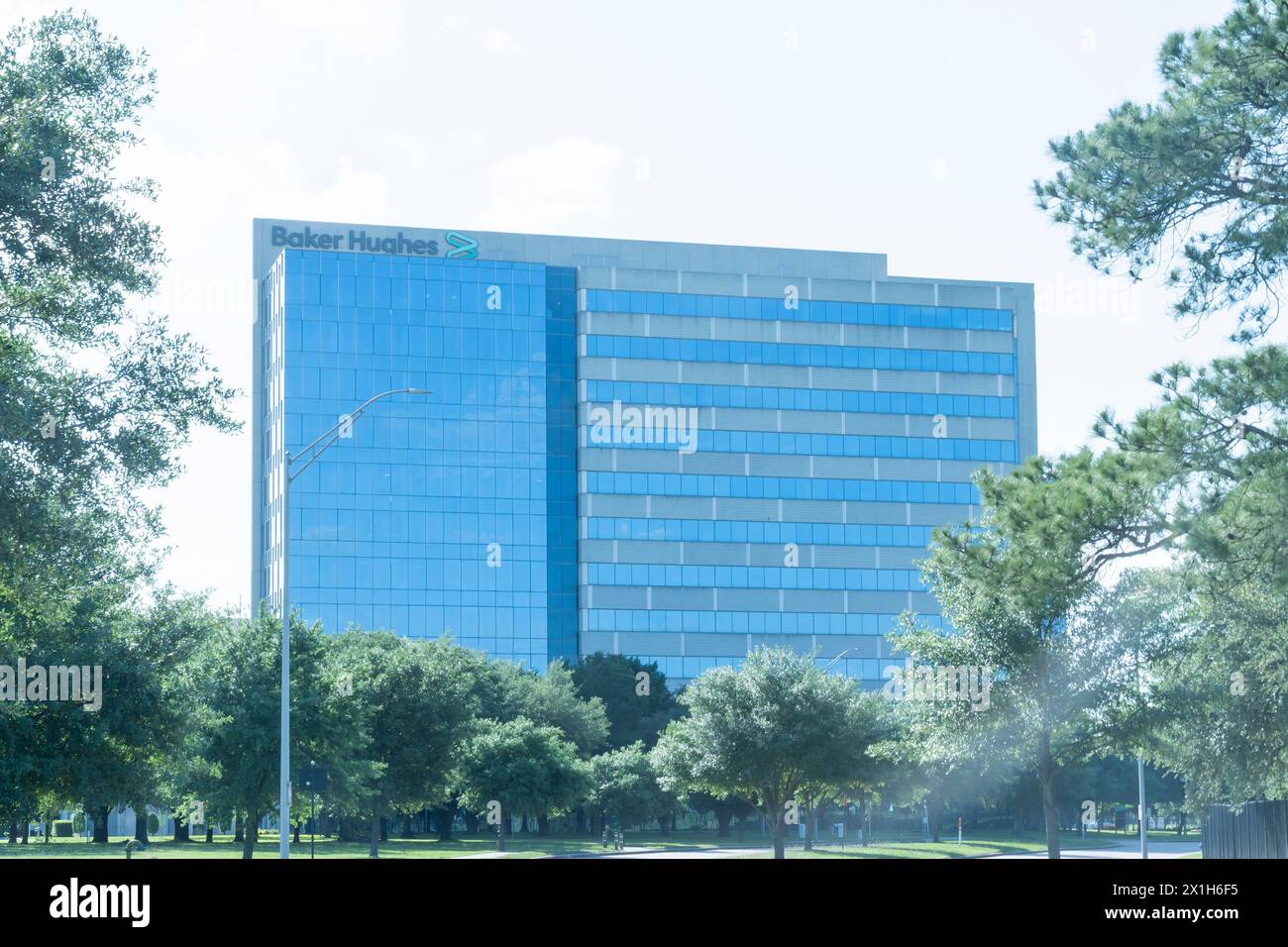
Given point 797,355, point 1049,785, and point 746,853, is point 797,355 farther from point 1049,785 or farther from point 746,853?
point 1049,785

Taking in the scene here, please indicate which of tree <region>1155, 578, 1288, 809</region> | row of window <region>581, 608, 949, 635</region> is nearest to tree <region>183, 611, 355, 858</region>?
tree <region>1155, 578, 1288, 809</region>

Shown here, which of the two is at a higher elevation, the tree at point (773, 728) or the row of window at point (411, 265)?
the row of window at point (411, 265)

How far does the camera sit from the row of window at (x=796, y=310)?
390ft

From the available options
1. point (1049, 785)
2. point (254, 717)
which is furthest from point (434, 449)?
point (1049, 785)

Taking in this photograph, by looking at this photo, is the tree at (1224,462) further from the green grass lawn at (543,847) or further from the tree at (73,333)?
the green grass lawn at (543,847)

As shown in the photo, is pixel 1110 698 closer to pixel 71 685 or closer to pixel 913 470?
pixel 71 685

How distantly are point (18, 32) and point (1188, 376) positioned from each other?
18232 mm

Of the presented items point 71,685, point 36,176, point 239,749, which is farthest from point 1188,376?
point 239,749

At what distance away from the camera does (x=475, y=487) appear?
11462 cm

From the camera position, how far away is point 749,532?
11894 centimetres

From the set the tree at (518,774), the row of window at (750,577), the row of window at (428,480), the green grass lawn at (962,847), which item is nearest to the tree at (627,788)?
the tree at (518,774)
